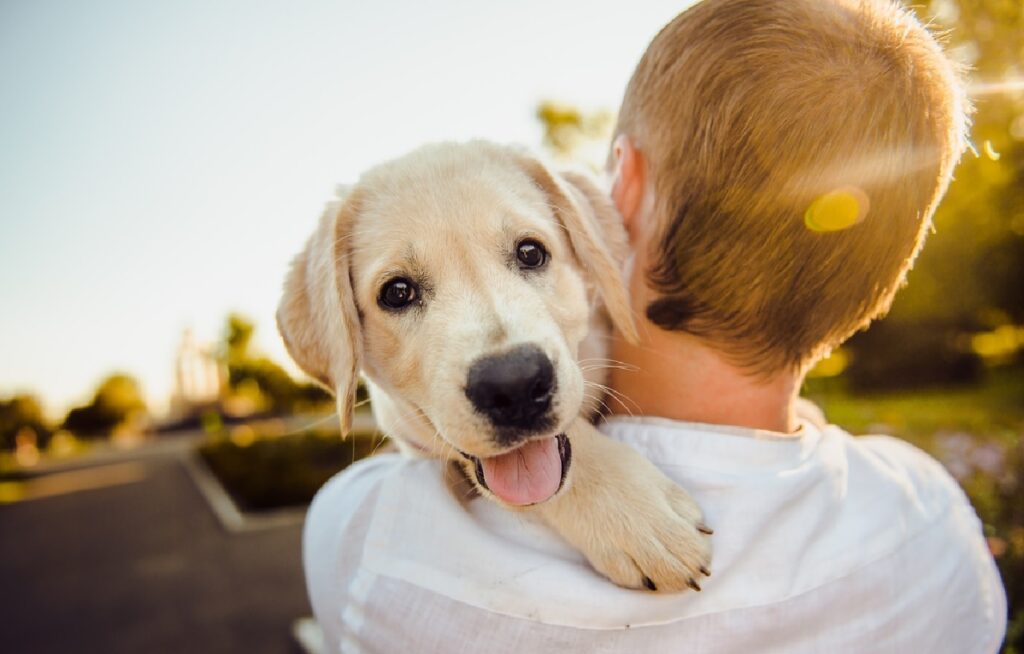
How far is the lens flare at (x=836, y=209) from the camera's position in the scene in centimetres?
203

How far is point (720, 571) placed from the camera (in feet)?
6.07

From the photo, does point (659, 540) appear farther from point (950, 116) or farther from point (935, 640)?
point (950, 116)

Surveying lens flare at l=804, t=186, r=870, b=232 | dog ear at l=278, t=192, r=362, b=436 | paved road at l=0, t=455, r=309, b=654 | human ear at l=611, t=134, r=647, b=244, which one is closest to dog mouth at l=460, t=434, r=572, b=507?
dog ear at l=278, t=192, r=362, b=436

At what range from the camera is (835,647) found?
1845 mm

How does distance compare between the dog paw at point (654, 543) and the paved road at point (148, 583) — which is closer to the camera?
the dog paw at point (654, 543)

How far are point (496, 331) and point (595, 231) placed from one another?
627 millimetres

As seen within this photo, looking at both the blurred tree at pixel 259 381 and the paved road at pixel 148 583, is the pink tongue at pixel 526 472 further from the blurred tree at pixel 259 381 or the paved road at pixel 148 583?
the blurred tree at pixel 259 381

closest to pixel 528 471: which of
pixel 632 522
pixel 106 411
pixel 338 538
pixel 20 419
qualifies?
pixel 632 522

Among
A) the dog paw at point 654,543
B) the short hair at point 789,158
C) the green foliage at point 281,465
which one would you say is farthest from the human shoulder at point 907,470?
the green foliage at point 281,465

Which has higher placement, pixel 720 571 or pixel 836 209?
pixel 836 209

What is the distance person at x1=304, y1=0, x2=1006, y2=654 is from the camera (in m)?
1.83

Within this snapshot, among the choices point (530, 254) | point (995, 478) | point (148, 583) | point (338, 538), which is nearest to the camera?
point (338, 538)

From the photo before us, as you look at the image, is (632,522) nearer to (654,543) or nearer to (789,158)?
(654,543)

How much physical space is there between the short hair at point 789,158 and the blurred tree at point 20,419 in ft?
138
